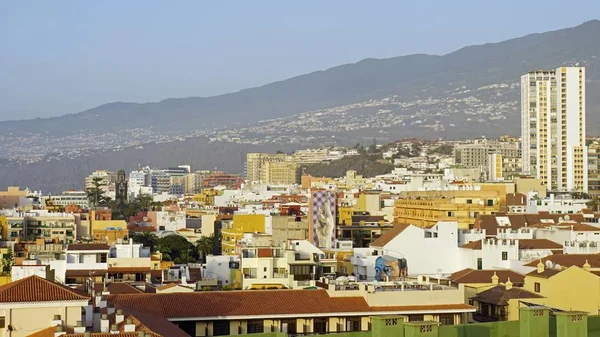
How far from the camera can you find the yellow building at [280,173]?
638ft

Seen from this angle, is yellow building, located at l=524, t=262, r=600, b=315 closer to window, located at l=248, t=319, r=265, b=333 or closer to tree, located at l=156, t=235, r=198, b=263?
window, located at l=248, t=319, r=265, b=333

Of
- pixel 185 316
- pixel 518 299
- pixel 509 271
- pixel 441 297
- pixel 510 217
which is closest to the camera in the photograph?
pixel 185 316

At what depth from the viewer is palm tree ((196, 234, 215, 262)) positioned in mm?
71812

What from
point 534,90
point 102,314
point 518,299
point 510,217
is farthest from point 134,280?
point 534,90

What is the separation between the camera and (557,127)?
131 m

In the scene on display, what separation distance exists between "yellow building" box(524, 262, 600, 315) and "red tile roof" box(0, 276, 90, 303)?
17036mm

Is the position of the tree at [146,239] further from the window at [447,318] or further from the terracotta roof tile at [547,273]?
the window at [447,318]

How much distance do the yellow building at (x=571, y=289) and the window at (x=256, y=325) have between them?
32.2 feet

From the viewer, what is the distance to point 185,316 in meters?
29.1

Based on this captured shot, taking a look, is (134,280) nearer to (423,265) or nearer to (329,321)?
(423,265)

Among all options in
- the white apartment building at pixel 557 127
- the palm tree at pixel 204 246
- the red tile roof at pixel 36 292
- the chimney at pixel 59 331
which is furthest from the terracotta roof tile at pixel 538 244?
the white apartment building at pixel 557 127

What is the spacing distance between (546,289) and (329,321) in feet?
28.9

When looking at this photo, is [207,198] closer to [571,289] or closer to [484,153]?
[484,153]

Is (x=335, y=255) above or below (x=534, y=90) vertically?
below
